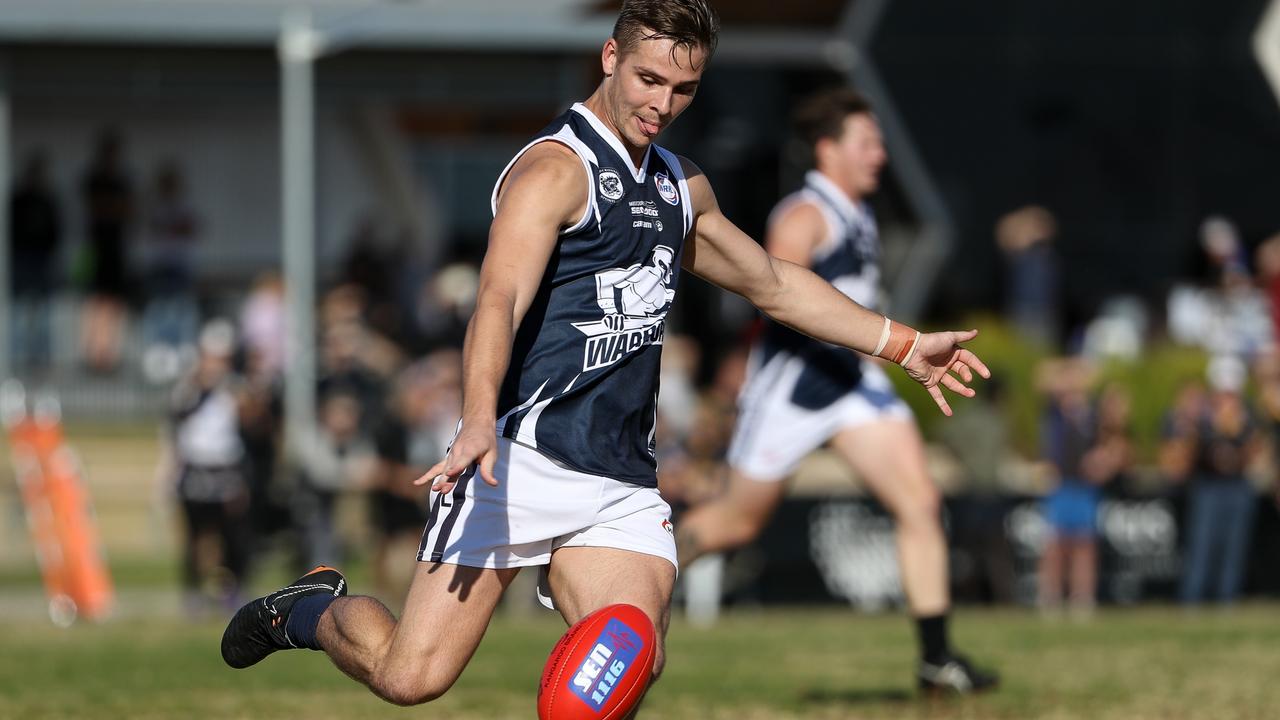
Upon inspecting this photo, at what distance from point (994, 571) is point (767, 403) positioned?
845 centimetres

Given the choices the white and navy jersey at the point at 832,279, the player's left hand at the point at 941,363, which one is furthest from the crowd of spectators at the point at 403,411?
the player's left hand at the point at 941,363

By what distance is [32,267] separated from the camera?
23047 mm

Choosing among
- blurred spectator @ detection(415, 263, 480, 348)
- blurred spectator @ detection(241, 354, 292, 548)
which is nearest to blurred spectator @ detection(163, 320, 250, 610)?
blurred spectator @ detection(241, 354, 292, 548)

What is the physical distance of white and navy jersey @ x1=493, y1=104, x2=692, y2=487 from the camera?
222 inches

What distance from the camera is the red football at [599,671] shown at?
5.25m

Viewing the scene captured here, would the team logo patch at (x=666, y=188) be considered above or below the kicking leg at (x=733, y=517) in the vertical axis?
above

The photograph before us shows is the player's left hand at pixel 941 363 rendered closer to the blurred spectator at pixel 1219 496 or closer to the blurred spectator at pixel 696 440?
the blurred spectator at pixel 696 440

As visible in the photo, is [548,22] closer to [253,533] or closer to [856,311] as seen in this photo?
[253,533]

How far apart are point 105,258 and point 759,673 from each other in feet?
47.2

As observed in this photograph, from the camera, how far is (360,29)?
905 inches

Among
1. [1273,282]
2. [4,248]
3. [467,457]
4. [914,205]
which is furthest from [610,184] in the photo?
[914,205]

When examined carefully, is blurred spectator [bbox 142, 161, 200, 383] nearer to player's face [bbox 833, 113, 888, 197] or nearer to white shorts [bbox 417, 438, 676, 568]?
player's face [bbox 833, 113, 888, 197]

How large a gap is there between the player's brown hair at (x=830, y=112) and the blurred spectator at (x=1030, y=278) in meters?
13.4

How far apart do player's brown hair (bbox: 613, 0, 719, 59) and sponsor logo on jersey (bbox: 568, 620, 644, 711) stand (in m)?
1.65
